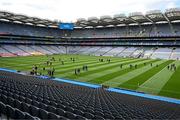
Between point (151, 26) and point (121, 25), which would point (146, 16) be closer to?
point (151, 26)

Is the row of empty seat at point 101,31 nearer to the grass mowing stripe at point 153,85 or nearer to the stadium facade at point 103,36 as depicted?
the stadium facade at point 103,36

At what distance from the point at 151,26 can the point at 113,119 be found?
311ft

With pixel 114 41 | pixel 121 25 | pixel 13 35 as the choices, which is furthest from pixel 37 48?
pixel 121 25

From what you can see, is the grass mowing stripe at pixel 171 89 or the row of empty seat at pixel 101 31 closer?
the grass mowing stripe at pixel 171 89

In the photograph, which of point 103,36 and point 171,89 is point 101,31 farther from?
point 171,89

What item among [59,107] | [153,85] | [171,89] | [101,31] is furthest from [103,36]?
[59,107]

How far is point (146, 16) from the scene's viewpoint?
79000 millimetres

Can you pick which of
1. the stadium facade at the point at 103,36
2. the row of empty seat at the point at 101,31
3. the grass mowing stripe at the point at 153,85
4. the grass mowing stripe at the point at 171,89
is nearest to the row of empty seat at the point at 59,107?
the grass mowing stripe at the point at 171,89

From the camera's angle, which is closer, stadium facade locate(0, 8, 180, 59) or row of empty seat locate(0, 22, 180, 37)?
stadium facade locate(0, 8, 180, 59)

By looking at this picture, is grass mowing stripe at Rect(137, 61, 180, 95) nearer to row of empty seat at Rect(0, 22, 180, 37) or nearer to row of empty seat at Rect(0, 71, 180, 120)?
row of empty seat at Rect(0, 71, 180, 120)

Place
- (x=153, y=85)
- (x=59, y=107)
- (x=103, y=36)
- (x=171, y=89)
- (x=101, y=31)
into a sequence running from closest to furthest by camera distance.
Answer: (x=59, y=107)
(x=171, y=89)
(x=153, y=85)
(x=103, y=36)
(x=101, y=31)

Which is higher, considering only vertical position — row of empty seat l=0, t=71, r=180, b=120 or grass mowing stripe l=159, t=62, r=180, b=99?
row of empty seat l=0, t=71, r=180, b=120

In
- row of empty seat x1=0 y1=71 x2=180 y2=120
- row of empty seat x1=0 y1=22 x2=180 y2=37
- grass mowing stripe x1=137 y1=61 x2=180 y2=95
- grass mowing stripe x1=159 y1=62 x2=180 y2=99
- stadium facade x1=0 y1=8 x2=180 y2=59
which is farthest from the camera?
row of empty seat x1=0 y1=22 x2=180 y2=37

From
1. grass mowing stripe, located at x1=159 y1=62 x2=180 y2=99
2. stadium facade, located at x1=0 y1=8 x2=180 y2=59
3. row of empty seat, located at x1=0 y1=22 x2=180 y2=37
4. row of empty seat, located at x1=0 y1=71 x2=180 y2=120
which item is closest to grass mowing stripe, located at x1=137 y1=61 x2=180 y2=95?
grass mowing stripe, located at x1=159 y1=62 x2=180 y2=99
